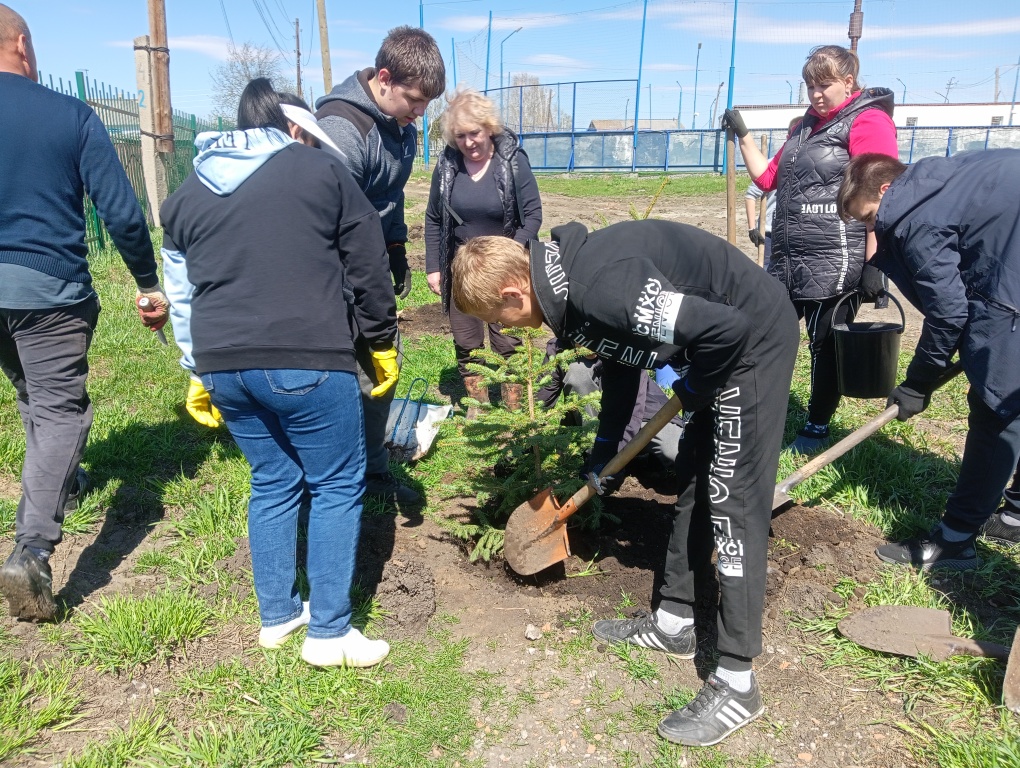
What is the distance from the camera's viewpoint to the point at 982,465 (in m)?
3.16

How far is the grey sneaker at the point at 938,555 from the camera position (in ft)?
10.8

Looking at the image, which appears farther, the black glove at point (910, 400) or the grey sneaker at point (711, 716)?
the black glove at point (910, 400)

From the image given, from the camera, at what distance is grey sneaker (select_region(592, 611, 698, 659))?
278cm

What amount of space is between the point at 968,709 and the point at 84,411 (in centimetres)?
361

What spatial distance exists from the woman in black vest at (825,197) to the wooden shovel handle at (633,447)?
1.78 m

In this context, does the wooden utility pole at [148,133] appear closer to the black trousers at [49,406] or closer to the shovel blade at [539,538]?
the black trousers at [49,406]

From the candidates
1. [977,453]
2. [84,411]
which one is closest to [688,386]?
[977,453]

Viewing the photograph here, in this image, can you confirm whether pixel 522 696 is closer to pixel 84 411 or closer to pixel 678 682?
pixel 678 682

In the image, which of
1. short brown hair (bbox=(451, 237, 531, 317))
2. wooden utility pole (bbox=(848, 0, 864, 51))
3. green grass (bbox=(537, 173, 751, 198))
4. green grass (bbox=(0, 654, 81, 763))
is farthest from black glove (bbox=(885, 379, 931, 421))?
wooden utility pole (bbox=(848, 0, 864, 51))

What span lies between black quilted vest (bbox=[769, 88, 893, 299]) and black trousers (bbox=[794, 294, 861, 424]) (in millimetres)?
113

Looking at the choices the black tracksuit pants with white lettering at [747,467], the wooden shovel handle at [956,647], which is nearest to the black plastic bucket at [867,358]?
the wooden shovel handle at [956,647]

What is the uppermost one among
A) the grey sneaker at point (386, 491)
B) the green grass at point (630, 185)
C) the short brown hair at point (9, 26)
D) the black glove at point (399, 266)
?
the short brown hair at point (9, 26)

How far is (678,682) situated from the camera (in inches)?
106

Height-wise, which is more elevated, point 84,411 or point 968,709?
point 84,411
